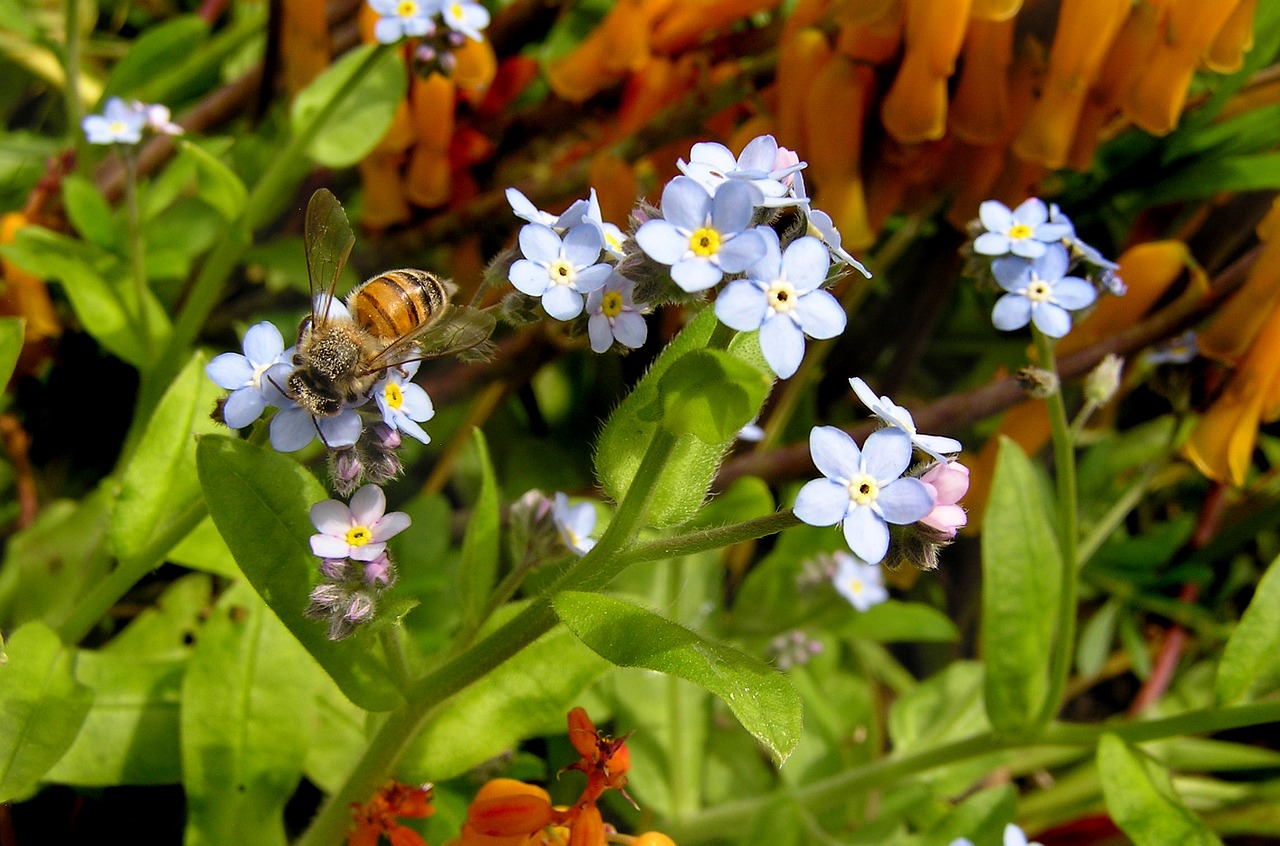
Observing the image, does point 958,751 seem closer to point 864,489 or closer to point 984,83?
point 864,489

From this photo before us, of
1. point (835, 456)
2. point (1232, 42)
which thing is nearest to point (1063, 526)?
point (835, 456)

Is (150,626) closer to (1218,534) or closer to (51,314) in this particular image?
(51,314)

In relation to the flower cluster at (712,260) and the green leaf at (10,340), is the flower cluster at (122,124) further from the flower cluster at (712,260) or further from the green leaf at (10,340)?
the flower cluster at (712,260)

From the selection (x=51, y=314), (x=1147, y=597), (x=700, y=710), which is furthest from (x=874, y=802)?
(x=51, y=314)

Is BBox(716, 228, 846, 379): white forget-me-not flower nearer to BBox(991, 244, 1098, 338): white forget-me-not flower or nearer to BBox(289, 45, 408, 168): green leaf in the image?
BBox(991, 244, 1098, 338): white forget-me-not flower

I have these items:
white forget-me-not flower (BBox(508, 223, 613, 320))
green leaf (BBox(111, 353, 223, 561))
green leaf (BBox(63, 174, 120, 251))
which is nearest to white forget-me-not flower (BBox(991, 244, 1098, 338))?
white forget-me-not flower (BBox(508, 223, 613, 320))
